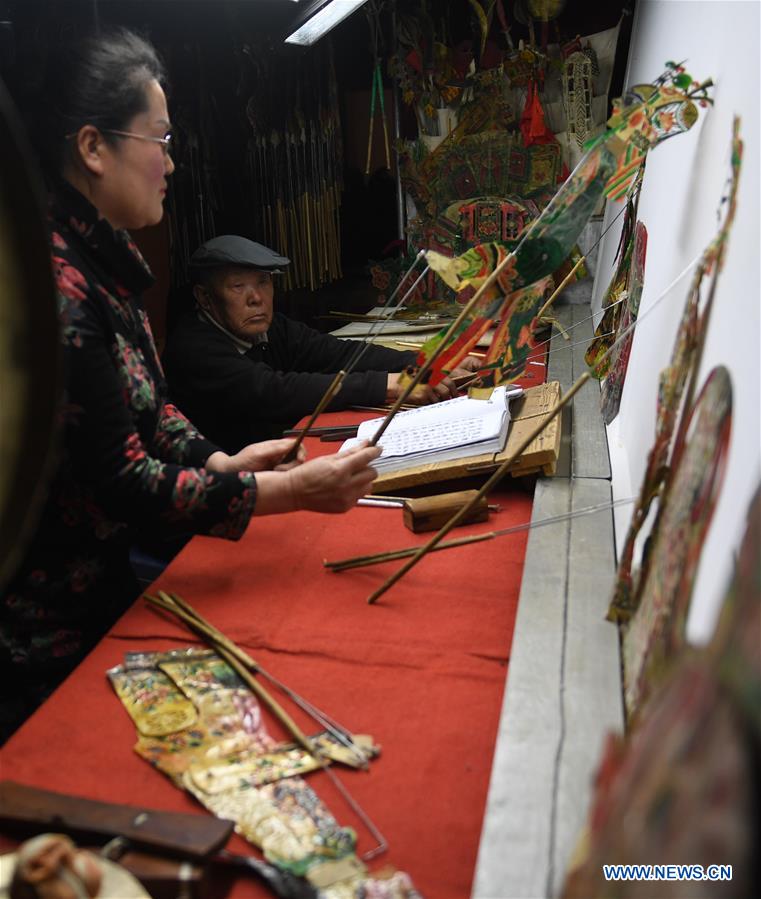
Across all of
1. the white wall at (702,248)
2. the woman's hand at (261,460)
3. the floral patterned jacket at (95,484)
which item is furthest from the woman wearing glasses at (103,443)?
the white wall at (702,248)

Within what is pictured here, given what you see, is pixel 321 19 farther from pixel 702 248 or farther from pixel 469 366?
pixel 702 248

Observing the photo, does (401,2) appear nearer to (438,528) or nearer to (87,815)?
(438,528)

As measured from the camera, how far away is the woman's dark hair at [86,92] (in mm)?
1536

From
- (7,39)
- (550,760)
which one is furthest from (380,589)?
(7,39)

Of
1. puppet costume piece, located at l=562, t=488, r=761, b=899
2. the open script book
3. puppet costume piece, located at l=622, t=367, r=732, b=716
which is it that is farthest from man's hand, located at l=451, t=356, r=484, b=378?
A: puppet costume piece, located at l=562, t=488, r=761, b=899

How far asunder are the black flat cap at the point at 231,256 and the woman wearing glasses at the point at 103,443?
106cm

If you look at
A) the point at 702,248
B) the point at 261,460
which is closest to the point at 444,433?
the point at 261,460

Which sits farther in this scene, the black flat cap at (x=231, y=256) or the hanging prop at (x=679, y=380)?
the black flat cap at (x=231, y=256)

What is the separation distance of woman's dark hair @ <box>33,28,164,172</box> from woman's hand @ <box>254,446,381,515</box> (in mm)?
672

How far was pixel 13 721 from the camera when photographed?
1588mm

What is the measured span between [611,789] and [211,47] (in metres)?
3.80

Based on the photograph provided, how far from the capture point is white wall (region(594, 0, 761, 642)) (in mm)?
742

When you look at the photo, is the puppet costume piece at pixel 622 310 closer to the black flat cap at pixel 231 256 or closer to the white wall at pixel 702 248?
the white wall at pixel 702 248

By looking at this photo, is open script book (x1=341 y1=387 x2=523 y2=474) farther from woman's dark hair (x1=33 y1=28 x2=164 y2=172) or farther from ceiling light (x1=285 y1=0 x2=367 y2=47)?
ceiling light (x1=285 y1=0 x2=367 y2=47)
